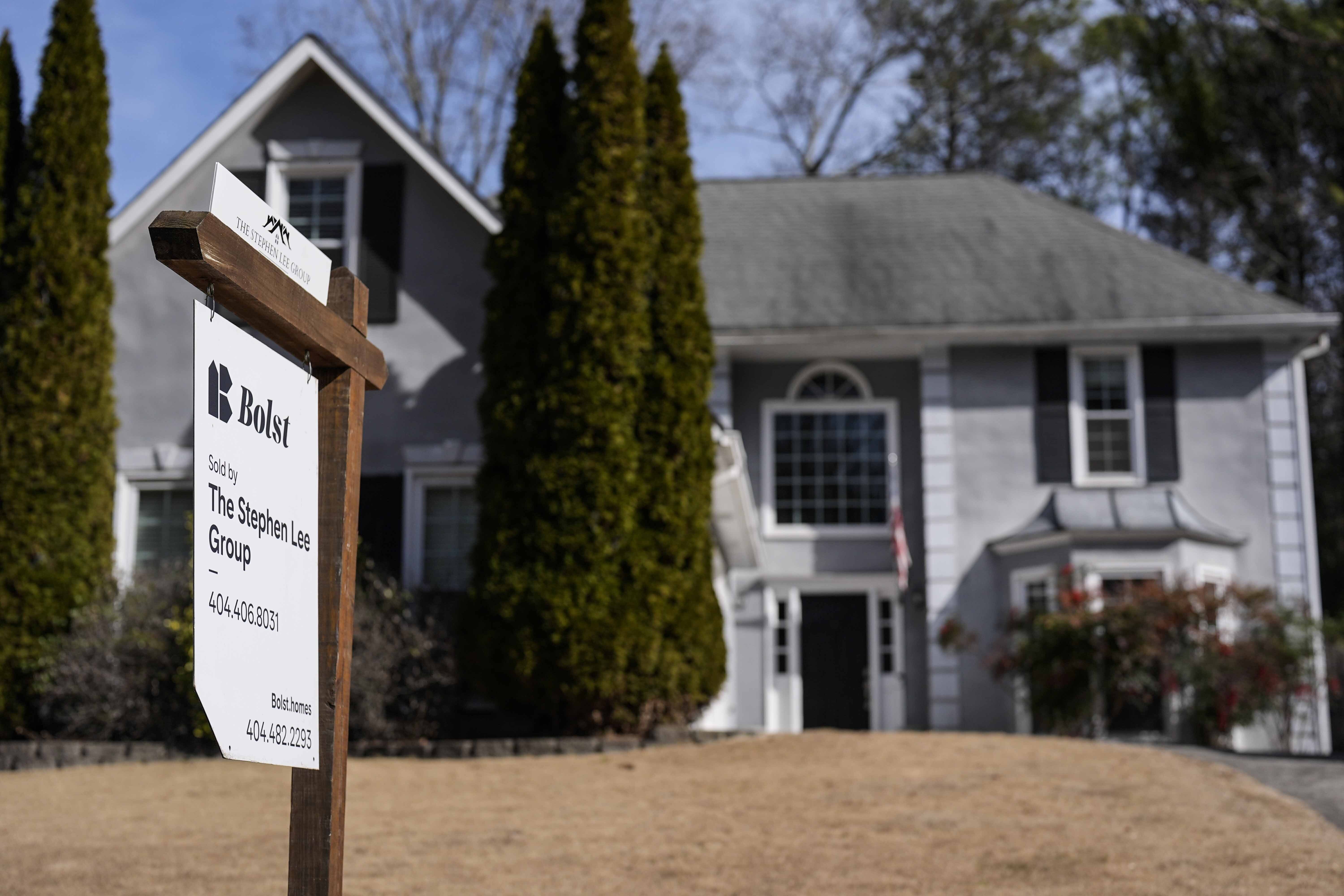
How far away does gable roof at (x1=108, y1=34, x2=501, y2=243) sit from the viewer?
12.8m

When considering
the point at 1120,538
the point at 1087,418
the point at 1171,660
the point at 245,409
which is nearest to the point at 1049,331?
the point at 1087,418

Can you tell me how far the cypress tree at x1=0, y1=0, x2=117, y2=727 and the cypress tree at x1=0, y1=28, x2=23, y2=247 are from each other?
21 centimetres

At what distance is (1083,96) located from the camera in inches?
1057

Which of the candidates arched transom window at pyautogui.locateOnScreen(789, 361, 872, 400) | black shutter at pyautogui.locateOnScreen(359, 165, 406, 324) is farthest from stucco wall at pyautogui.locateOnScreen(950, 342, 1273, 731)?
black shutter at pyautogui.locateOnScreen(359, 165, 406, 324)

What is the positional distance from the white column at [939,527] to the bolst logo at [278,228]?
42.2 ft

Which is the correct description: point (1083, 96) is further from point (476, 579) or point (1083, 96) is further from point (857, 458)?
point (476, 579)

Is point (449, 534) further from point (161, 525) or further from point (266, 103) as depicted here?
point (266, 103)

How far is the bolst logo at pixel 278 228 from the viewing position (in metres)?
3.47

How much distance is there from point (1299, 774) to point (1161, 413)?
23.4 feet

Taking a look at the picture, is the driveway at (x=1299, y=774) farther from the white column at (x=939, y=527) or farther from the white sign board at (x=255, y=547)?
the white sign board at (x=255, y=547)

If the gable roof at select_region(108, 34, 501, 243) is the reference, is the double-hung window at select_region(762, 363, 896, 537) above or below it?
below

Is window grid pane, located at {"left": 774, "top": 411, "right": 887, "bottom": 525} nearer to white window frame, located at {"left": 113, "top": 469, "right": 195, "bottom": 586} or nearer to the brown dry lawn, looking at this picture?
the brown dry lawn

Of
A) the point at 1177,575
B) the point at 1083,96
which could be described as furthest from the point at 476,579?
the point at 1083,96

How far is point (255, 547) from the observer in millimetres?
3193
